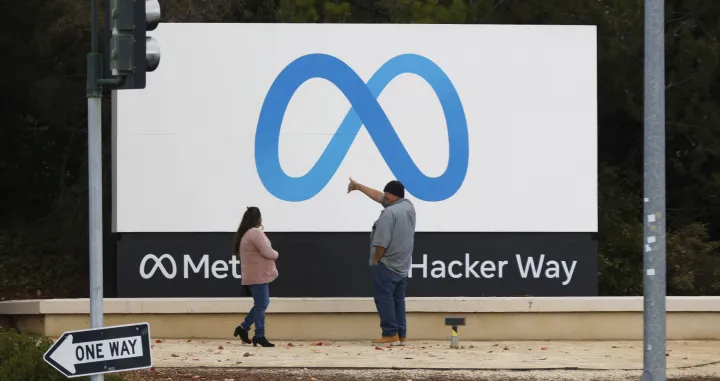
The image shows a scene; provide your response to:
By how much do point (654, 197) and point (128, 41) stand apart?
483 centimetres

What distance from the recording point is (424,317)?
16.0 metres

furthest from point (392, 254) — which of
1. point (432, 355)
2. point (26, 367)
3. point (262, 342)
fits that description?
point (26, 367)

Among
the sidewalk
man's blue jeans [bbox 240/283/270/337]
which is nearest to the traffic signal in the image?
the sidewalk

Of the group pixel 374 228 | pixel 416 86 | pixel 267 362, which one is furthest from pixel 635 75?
pixel 267 362

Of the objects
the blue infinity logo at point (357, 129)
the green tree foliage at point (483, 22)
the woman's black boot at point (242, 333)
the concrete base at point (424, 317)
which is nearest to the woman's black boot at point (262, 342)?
the woman's black boot at point (242, 333)

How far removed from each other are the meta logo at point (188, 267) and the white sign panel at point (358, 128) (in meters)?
0.40

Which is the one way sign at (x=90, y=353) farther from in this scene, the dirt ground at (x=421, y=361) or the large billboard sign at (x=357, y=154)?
the large billboard sign at (x=357, y=154)

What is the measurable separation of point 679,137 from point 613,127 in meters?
1.60

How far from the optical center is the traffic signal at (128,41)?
8969mm

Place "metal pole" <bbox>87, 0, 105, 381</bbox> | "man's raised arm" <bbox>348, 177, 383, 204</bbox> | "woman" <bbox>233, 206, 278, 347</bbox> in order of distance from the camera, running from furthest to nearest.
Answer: "man's raised arm" <bbox>348, 177, 383, 204</bbox>, "woman" <bbox>233, 206, 278, 347</bbox>, "metal pole" <bbox>87, 0, 105, 381</bbox>

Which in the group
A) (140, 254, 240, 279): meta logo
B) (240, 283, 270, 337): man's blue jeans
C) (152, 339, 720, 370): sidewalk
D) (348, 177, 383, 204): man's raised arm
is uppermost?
(348, 177, 383, 204): man's raised arm

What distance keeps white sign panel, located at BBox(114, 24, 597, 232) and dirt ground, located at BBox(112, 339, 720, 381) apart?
212 centimetres

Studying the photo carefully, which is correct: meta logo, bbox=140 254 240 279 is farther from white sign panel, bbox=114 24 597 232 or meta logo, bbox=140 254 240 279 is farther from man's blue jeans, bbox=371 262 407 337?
man's blue jeans, bbox=371 262 407 337

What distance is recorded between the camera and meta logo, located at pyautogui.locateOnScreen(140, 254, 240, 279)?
1675 cm
